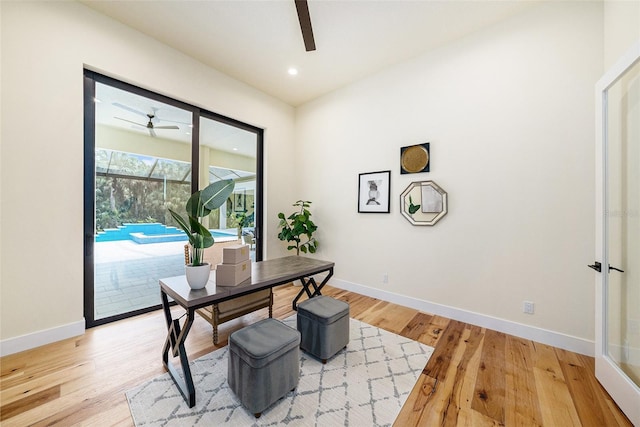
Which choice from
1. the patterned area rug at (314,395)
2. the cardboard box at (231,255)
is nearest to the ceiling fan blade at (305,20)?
the cardboard box at (231,255)

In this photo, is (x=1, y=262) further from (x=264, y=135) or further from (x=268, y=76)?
(x=268, y=76)

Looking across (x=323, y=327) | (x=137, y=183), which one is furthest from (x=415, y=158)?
(x=137, y=183)

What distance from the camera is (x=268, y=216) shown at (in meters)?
4.07

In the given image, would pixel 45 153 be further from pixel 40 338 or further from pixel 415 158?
pixel 415 158

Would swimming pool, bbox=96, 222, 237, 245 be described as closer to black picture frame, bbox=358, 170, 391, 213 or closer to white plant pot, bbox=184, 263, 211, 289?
white plant pot, bbox=184, 263, 211, 289

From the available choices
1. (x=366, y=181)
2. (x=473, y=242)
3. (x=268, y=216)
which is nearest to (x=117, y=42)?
(x=268, y=216)

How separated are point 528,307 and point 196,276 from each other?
308 cm

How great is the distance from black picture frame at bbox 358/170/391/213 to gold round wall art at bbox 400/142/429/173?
0.83ft

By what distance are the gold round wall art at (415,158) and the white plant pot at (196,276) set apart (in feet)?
8.69

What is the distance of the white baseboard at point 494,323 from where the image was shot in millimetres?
2115

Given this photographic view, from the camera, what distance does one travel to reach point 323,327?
190 centimetres

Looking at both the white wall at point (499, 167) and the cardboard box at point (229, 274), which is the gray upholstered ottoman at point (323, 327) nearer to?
the cardboard box at point (229, 274)

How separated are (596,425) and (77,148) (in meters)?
4.55

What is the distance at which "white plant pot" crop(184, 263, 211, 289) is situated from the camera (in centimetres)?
163
